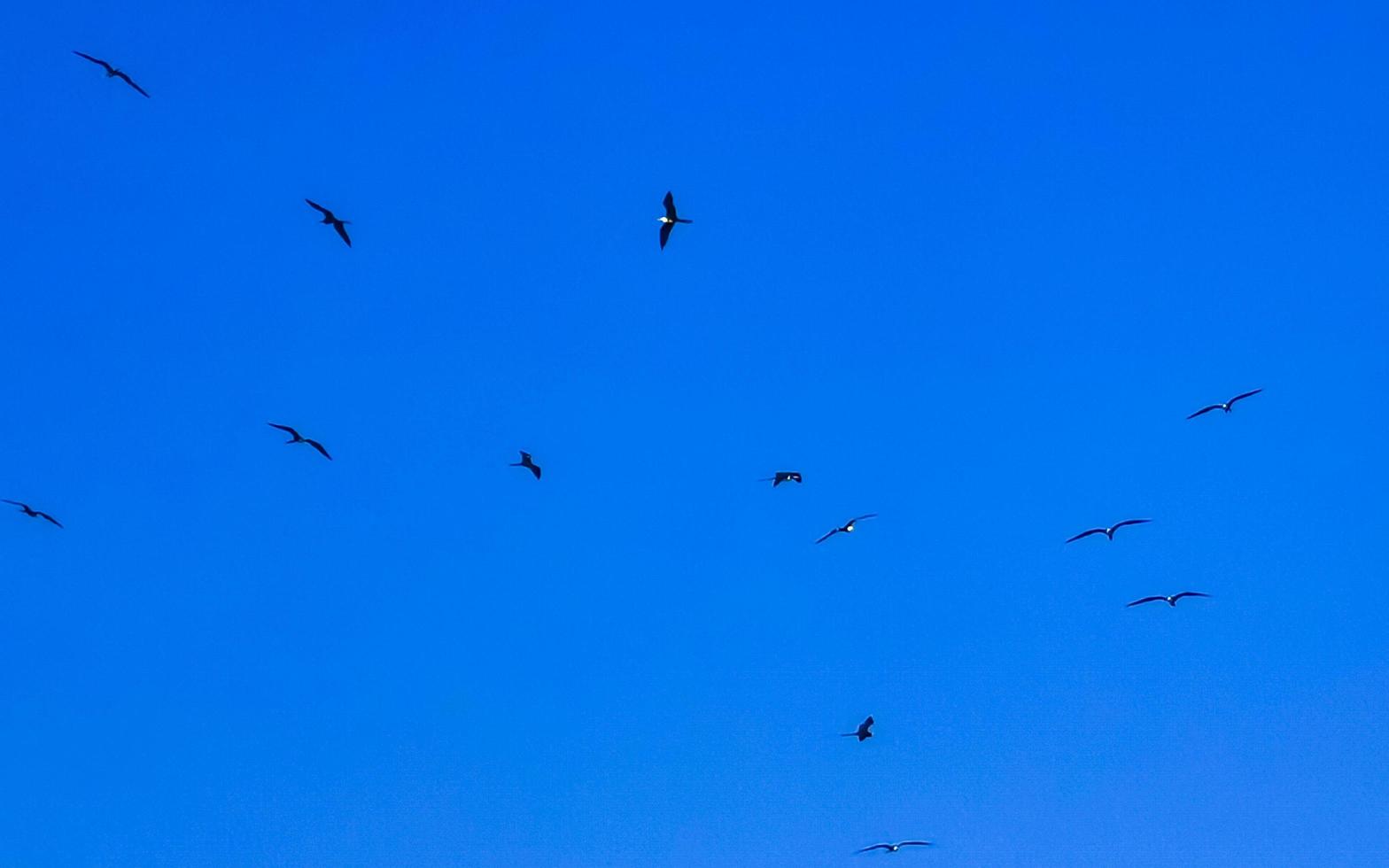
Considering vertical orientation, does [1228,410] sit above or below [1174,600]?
above

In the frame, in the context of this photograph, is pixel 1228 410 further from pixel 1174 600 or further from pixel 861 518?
pixel 861 518

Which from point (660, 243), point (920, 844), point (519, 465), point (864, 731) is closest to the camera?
point (660, 243)

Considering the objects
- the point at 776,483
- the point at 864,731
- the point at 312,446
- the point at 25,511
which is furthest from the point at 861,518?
the point at 25,511

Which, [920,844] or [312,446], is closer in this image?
[312,446]

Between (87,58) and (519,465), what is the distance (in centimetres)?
2762

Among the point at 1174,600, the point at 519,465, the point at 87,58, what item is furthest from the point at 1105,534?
the point at 87,58

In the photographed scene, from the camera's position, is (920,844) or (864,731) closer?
(864,731)

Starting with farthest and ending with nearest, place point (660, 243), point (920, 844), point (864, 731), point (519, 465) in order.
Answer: point (920, 844)
point (864, 731)
point (519, 465)
point (660, 243)

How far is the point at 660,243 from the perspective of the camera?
70.1 metres

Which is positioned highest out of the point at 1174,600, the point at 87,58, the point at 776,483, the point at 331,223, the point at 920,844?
the point at 87,58

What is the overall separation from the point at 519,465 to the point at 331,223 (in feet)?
48.3

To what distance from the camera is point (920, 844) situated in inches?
3504

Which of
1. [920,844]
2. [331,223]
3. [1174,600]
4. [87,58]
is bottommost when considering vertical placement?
[920,844]

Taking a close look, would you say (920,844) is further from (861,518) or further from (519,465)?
(519,465)
